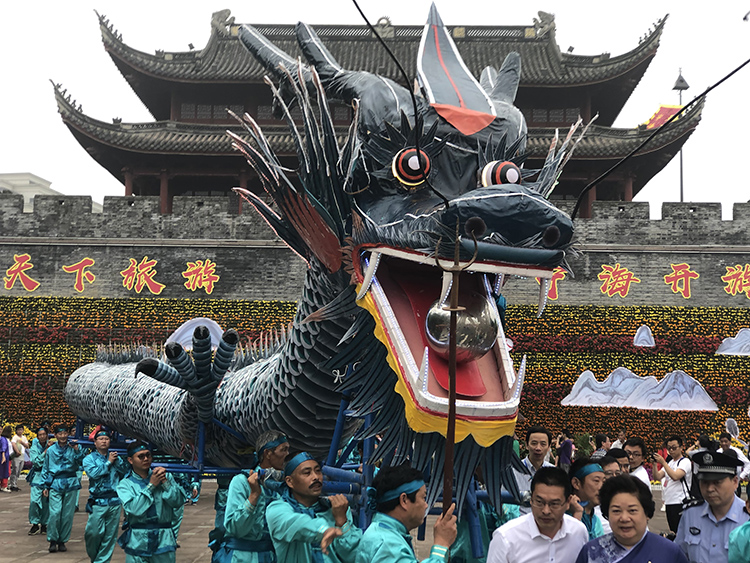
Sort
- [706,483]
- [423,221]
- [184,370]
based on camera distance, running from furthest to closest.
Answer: [184,370], [706,483], [423,221]

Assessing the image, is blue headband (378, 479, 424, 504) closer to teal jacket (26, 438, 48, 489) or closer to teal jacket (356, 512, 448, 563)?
teal jacket (356, 512, 448, 563)

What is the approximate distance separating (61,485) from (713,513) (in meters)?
6.25

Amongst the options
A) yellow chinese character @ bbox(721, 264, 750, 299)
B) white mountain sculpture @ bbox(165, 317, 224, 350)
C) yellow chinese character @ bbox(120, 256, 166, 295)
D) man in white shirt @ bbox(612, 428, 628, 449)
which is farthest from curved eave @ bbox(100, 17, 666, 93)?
man in white shirt @ bbox(612, 428, 628, 449)

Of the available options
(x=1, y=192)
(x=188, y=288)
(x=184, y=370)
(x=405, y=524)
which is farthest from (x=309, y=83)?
(x=1, y=192)

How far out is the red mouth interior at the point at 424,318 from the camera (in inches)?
105

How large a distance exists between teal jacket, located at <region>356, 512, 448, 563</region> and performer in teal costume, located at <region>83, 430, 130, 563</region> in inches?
159

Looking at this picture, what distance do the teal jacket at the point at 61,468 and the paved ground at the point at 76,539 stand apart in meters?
0.57

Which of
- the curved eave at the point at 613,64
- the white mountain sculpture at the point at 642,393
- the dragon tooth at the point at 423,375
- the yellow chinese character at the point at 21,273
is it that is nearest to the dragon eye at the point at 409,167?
the dragon tooth at the point at 423,375

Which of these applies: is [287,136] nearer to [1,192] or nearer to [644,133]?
[1,192]

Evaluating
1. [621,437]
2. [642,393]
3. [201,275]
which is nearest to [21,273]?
[201,275]

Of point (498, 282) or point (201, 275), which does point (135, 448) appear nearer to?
point (498, 282)

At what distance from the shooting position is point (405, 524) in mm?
2354

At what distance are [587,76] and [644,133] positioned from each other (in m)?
1.66

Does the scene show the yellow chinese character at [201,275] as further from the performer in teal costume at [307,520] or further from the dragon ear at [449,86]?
the performer in teal costume at [307,520]
